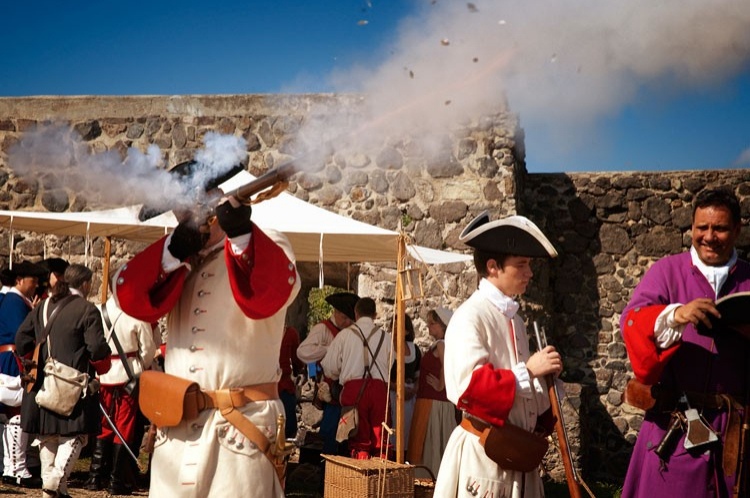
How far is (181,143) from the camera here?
10703 mm

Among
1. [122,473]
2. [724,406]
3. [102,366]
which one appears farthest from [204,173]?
[122,473]

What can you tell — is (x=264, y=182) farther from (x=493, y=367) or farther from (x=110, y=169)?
(x=110, y=169)

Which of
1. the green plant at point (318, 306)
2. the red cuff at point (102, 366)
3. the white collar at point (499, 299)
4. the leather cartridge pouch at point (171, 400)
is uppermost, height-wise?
the green plant at point (318, 306)

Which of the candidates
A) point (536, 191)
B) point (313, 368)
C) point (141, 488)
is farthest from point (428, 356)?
point (536, 191)

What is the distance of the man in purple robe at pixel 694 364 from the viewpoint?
3674 mm

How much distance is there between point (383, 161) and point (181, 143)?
239 centimetres

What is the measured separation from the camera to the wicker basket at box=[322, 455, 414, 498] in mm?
6168

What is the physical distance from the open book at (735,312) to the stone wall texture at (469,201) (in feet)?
21.1

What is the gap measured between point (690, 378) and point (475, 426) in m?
0.92

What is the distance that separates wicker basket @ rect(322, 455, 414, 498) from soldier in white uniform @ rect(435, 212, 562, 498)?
244cm

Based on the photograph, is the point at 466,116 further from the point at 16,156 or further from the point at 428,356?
the point at 16,156

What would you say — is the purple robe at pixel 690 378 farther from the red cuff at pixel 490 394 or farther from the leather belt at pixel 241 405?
the leather belt at pixel 241 405

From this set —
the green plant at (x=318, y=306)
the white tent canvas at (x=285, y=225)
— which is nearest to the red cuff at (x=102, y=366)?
the white tent canvas at (x=285, y=225)

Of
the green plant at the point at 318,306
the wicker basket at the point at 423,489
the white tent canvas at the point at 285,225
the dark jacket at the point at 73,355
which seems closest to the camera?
the wicker basket at the point at 423,489
